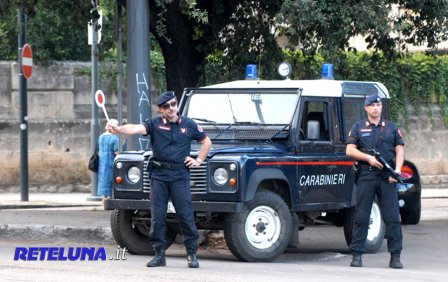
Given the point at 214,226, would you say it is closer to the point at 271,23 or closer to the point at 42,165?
the point at 271,23

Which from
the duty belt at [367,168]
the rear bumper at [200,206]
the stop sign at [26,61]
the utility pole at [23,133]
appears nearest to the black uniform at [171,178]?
the rear bumper at [200,206]

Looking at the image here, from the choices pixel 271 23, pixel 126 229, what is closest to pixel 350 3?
pixel 271 23

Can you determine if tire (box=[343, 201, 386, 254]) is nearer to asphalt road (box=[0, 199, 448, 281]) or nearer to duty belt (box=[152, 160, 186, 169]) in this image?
asphalt road (box=[0, 199, 448, 281])

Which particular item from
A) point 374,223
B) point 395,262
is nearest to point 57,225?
point 374,223

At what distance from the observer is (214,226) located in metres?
12.3

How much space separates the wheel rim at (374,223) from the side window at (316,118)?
109cm

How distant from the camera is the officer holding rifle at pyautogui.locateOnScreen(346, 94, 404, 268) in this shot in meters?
11.7

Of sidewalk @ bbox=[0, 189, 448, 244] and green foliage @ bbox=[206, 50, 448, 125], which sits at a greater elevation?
green foliage @ bbox=[206, 50, 448, 125]

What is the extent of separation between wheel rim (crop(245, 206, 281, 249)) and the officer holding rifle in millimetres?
858

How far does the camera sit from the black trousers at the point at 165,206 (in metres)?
11.2

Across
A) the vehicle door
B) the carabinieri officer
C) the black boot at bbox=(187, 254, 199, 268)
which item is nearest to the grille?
the carabinieri officer

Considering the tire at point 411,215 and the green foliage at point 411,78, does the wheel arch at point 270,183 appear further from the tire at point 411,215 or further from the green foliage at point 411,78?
the green foliage at point 411,78

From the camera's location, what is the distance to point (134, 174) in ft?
40.5

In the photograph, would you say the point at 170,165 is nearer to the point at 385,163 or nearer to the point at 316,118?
the point at 385,163
